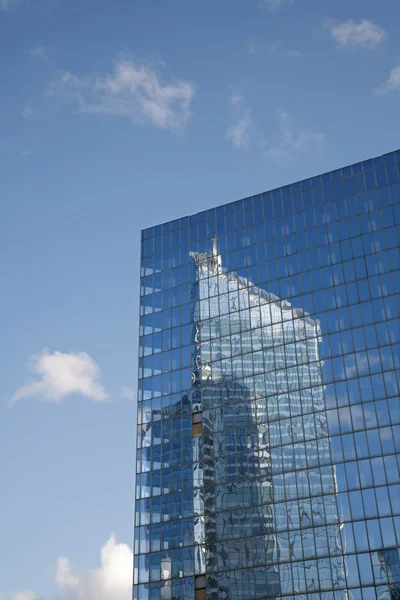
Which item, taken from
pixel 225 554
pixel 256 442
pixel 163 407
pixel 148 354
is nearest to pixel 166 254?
pixel 148 354

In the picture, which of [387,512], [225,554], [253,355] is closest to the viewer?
[387,512]

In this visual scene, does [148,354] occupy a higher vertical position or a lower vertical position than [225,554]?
higher

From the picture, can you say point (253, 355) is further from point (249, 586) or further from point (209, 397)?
point (249, 586)

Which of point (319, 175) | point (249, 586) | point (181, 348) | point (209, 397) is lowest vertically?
point (249, 586)

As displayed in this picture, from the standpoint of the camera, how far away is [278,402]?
8369cm

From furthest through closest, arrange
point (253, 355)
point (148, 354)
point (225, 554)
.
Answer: point (148, 354) → point (253, 355) → point (225, 554)

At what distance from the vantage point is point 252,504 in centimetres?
8125

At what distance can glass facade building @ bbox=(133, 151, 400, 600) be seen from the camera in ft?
250

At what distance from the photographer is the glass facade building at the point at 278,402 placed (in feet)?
250

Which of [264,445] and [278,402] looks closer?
[264,445]

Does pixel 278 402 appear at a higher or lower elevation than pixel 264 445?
higher

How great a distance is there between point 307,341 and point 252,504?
16.1 metres

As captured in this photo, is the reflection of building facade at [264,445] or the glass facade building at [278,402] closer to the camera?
the glass facade building at [278,402]

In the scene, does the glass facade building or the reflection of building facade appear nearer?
the glass facade building
